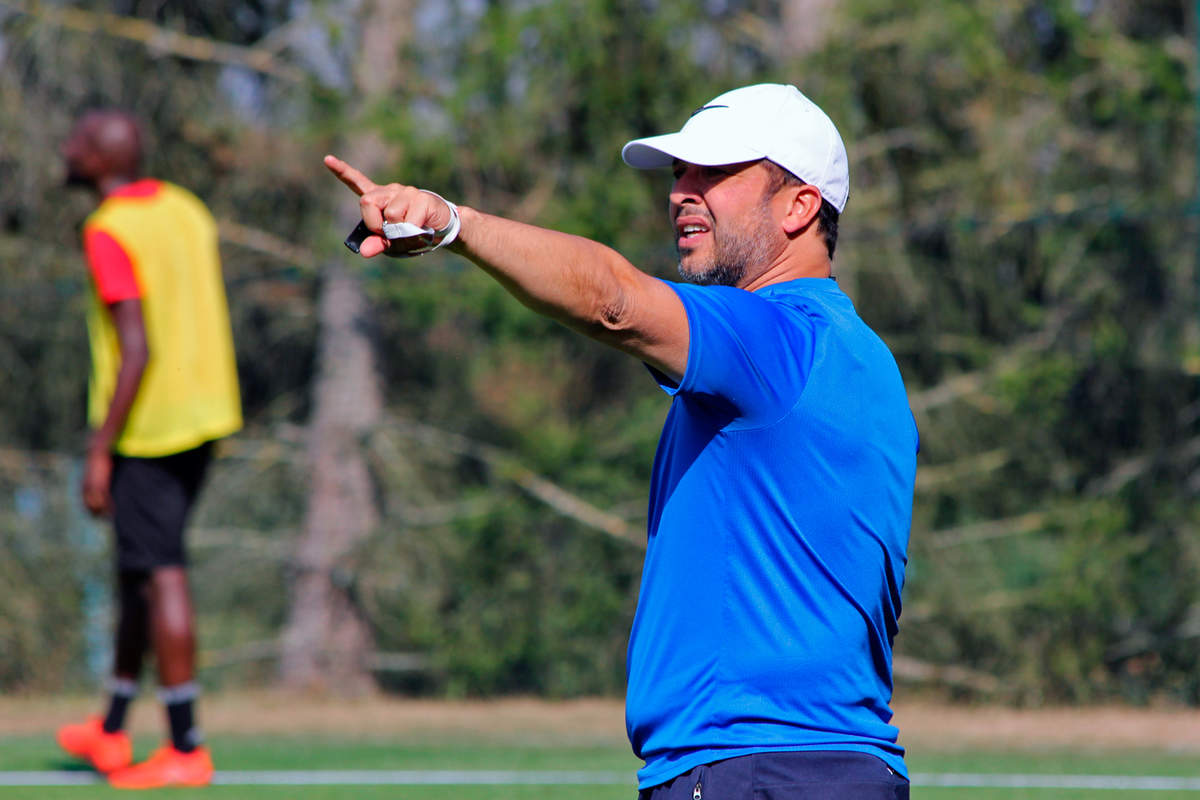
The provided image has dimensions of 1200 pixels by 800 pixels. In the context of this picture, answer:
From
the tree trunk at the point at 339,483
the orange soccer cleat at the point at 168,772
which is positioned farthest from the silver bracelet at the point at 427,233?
the tree trunk at the point at 339,483

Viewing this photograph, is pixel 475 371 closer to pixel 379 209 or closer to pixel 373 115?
pixel 373 115

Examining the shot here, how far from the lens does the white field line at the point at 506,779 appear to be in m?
5.36

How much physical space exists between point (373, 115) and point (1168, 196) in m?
4.31

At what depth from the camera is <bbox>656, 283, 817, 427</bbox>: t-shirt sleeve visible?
6.73 ft

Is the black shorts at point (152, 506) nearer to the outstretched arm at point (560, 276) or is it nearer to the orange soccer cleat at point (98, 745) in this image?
the orange soccer cleat at point (98, 745)

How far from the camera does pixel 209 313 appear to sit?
564 centimetres

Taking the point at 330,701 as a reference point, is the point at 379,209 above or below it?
above

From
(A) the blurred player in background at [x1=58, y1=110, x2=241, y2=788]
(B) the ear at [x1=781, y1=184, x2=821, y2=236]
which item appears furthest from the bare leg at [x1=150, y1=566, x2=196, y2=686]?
(B) the ear at [x1=781, y1=184, x2=821, y2=236]

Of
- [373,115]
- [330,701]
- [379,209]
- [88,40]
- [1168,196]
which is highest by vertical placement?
[88,40]

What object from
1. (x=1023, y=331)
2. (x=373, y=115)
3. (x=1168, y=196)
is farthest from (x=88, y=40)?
(x=1168, y=196)

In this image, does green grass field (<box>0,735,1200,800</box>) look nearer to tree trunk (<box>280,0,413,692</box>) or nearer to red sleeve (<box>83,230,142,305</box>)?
tree trunk (<box>280,0,413,692</box>)

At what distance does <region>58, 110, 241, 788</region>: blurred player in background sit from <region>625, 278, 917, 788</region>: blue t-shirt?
10.7 ft

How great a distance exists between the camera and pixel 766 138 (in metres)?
2.39

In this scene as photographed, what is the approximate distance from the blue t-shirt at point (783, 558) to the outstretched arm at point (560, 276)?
0.10 metres
